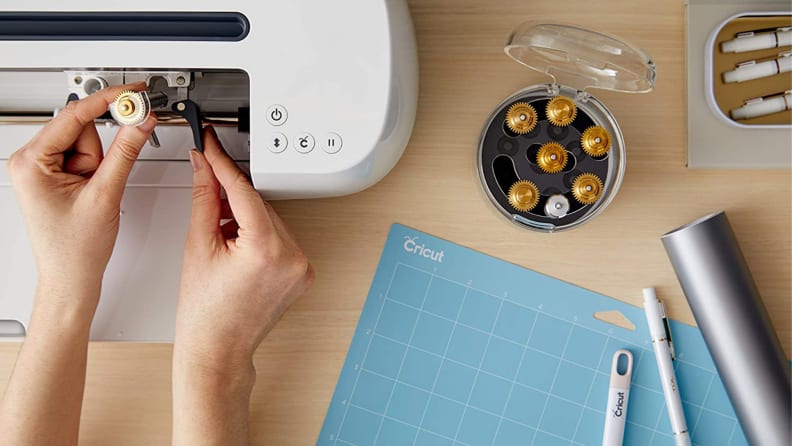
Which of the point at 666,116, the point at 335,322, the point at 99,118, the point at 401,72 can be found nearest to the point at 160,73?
the point at 99,118

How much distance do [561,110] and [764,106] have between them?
263mm

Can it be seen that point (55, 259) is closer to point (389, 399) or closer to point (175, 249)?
point (175, 249)

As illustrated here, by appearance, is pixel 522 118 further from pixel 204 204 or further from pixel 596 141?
pixel 204 204

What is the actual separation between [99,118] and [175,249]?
0.52 ft

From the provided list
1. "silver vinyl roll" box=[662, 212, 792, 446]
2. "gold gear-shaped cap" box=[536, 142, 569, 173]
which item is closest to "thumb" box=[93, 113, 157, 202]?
"gold gear-shaped cap" box=[536, 142, 569, 173]

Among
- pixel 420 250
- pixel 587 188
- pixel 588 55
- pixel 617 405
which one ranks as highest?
pixel 588 55

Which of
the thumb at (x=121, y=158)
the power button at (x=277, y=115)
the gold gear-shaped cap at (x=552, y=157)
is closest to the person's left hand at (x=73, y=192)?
the thumb at (x=121, y=158)

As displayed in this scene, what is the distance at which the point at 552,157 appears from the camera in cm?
77

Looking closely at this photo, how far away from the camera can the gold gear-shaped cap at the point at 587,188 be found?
30.4 inches

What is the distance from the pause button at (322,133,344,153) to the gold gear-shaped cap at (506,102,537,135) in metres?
0.24

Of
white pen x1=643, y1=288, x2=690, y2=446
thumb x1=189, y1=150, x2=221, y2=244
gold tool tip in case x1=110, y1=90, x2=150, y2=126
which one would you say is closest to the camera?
gold tool tip in case x1=110, y1=90, x2=150, y2=126

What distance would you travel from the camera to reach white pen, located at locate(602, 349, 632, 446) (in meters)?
0.82

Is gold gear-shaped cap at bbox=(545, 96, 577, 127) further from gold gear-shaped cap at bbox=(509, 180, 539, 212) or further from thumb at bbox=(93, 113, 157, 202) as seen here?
thumb at bbox=(93, 113, 157, 202)

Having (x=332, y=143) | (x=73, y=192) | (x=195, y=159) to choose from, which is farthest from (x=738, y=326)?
(x=73, y=192)
